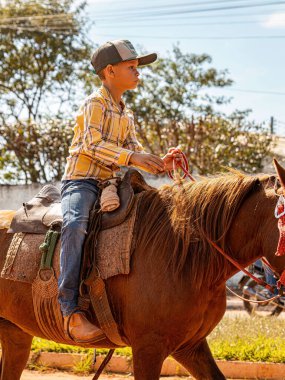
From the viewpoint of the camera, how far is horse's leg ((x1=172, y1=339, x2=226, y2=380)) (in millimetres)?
5219

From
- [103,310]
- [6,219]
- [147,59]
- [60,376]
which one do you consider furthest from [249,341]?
[147,59]

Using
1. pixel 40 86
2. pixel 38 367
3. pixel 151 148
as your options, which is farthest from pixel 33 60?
pixel 38 367

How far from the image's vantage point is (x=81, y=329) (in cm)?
514

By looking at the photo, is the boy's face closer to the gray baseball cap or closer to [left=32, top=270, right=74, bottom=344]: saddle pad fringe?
the gray baseball cap

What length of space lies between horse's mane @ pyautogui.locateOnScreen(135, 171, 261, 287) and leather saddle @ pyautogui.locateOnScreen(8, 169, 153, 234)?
182 mm

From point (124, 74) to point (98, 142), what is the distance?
2.08 feet

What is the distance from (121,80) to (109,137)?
47 cm

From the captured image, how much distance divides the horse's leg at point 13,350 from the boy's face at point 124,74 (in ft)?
7.56

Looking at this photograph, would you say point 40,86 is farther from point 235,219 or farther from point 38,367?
point 235,219

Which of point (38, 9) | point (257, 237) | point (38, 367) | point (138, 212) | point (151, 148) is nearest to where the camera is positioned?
point (257, 237)

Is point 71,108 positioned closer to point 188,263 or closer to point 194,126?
point 194,126

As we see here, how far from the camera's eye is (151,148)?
21.6 m

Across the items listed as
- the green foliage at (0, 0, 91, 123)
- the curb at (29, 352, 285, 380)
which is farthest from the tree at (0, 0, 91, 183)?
the curb at (29, 352, 285, 380)

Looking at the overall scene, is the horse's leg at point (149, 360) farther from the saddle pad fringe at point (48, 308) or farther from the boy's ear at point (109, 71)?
the boy's ear at point (109, 71)
